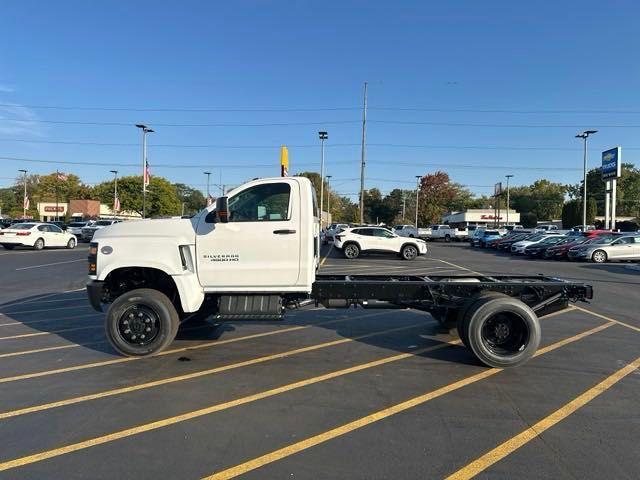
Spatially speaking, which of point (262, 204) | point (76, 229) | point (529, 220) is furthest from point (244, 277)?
point (529, 220)

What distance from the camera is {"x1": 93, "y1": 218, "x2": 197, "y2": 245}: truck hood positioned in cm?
615

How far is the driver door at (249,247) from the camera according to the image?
6.18m

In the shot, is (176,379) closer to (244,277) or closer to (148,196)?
(244,277)

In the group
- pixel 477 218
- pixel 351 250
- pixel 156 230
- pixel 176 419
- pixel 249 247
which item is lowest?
pixel 176 419

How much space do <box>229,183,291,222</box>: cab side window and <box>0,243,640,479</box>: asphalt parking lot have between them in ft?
5.94

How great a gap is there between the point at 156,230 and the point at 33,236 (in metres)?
25.0

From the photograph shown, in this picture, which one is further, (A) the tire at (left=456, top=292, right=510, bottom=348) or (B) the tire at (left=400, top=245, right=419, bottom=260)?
(B) the tire at (left=400, top=245, right=419, bottom=260)

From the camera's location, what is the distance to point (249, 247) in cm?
618

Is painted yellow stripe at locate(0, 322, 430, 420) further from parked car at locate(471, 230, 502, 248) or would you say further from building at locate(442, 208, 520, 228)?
building at locate(442, 208, 520, 228)

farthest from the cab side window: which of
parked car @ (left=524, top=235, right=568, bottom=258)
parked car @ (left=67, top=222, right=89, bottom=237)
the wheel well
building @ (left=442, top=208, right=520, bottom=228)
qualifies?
building @ (left=442, top=208, right=520, bottom=228)

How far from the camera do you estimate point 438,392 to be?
199 inches

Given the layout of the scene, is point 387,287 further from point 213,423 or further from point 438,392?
point 213,423

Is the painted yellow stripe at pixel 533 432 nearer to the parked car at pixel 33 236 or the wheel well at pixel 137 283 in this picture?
the wheel well at pixel 137 283

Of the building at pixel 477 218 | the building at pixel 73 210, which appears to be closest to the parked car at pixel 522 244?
the building at pixel 477 218
